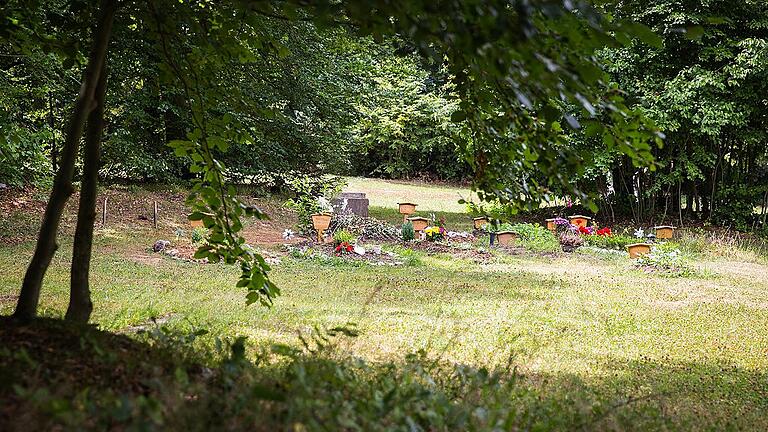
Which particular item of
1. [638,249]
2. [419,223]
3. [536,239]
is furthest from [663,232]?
[419,223]

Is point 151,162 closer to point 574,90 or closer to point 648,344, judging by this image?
point 648,344

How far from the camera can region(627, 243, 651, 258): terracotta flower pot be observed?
12.7 meters

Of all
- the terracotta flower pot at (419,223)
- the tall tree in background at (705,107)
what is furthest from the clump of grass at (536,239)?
the tall tree in background at (705,107)

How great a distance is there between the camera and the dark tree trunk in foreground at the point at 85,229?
3.31m

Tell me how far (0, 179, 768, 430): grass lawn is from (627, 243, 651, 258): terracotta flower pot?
0.87m

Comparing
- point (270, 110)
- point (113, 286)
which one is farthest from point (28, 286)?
point (113, 286)

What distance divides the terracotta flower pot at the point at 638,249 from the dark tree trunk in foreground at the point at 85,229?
11372 mm

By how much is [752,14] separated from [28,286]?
17724mm

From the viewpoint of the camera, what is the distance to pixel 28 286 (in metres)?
3.05

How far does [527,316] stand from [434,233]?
6486 mm

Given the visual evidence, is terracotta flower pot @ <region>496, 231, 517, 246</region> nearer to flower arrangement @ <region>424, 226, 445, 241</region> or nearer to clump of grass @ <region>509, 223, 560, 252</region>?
clump of grass @ <region>509, 223, 560, 252</region>

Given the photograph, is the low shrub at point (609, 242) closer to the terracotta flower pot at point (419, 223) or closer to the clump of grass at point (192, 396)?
the terracotta flower pot at point (419, 223)

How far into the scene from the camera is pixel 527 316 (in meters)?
7.55

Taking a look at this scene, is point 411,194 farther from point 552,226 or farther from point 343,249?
point 343,249
